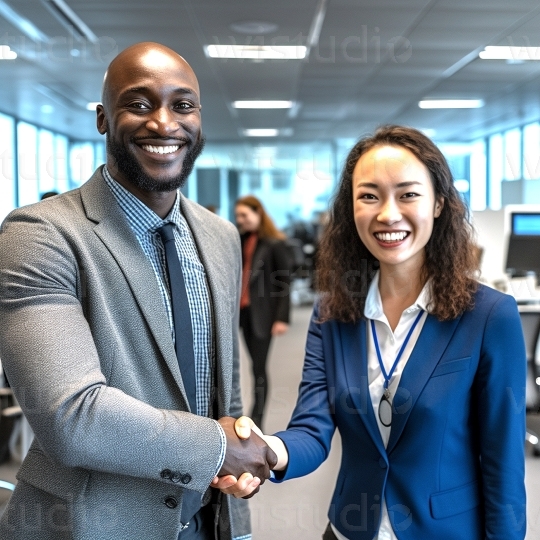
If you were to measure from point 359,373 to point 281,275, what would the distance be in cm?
317

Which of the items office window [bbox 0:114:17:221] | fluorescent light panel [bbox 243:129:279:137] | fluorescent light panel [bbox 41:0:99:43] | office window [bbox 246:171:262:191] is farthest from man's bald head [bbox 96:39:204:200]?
office window [bbox 246:171:262:191]

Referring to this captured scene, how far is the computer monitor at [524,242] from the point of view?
5.05 m

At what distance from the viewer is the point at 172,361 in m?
1.12

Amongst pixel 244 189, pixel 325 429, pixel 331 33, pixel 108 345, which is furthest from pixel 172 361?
pixel 244 189

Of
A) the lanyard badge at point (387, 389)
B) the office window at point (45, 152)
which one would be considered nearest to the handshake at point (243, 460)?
the lanyard badge at point (387, 389)

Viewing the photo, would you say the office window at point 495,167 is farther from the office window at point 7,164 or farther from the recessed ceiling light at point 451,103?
the office window at point 7,164

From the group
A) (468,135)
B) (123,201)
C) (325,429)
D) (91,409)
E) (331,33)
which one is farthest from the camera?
(468,135)

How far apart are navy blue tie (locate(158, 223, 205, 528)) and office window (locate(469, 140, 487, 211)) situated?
1283 cm

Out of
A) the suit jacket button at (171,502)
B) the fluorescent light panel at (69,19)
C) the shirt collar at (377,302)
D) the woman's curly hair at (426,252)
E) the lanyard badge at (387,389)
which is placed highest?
the fluorescent light panel at (69,19)

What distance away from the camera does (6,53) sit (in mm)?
6285

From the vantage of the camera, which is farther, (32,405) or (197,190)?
(197,190)

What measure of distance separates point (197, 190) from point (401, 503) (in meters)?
12.4

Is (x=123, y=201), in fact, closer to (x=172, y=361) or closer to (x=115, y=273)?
(x=115, y=273)

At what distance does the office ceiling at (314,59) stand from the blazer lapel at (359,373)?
3.25 meters
